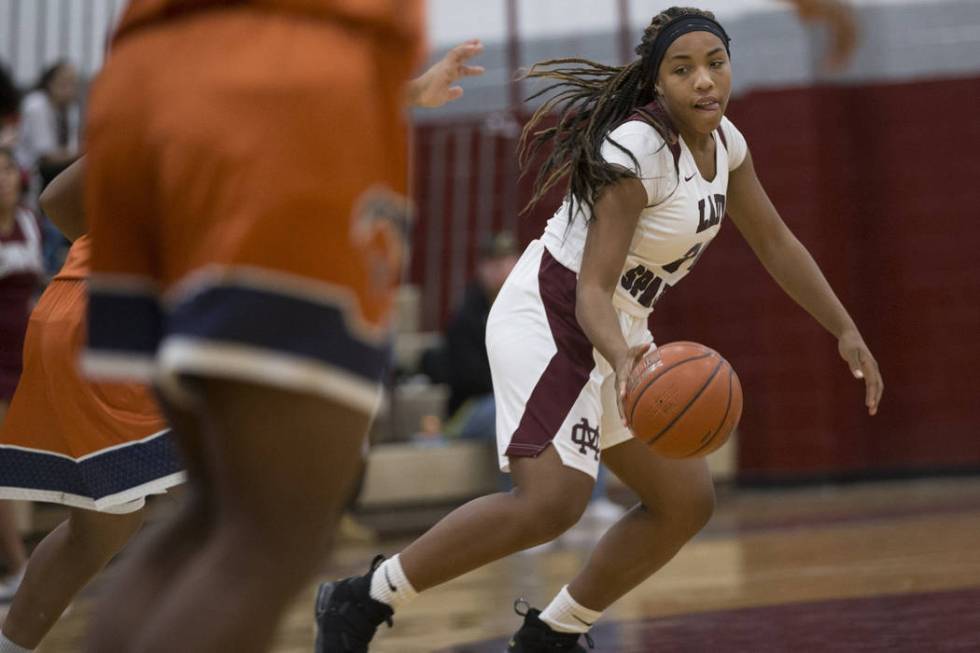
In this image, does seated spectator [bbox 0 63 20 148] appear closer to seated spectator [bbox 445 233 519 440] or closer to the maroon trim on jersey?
seated spectator [bbox 445 233 519 440]

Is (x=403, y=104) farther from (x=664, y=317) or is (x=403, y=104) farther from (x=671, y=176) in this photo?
(x=664, y=317)

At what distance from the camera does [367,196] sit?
194cm

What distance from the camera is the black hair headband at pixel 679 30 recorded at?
3857 millimetres

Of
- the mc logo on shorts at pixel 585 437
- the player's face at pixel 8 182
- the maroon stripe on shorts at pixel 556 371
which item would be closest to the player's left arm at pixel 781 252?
the maroon stripe on shorts at pixel 556 371

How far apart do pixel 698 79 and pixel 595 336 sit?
746mm

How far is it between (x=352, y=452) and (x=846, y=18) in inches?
45.4

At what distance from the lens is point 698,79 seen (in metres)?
3.80

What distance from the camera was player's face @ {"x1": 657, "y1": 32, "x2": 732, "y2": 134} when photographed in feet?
12.5

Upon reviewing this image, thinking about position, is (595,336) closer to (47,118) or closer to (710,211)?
(710,211)

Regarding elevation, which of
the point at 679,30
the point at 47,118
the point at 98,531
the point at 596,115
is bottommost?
the point at 98,531

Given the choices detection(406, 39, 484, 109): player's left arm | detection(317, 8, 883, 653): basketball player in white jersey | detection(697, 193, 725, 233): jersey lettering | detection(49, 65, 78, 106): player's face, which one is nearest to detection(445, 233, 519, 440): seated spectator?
detection(49, 65, 78, 106): player's face

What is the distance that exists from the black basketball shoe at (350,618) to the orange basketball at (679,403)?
877 millimetres

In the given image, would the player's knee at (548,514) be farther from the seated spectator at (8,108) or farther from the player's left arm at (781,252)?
the seated spectator at (8,108)

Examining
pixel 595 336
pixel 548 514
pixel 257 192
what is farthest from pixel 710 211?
pixel 257 192
